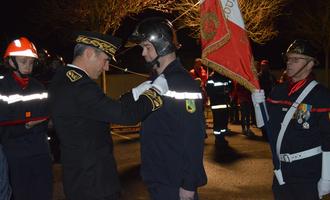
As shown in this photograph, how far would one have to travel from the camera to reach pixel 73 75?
3.86 metres

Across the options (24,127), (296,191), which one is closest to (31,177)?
(24,127)

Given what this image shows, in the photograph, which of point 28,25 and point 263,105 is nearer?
point 263,105

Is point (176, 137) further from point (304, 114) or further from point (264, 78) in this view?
point (264, 78)

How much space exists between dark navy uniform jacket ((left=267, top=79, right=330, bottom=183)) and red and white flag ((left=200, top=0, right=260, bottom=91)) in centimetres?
58

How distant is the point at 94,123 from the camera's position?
385cm

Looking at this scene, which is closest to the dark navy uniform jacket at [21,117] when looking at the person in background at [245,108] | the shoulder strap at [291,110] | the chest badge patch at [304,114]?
the shoulder strap at [291,110]

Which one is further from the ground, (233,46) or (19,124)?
(233,46)

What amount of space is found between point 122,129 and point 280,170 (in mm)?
10731

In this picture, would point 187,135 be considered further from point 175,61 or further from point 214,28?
point 214,28

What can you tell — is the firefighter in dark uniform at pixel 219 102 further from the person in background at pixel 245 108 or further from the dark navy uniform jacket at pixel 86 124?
the dark navy uniform jacket at pixel 86 124

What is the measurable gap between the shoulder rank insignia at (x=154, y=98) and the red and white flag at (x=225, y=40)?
0.78 meters

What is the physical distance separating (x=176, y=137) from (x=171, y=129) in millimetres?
77

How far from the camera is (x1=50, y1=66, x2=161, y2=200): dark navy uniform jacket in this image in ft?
12.3

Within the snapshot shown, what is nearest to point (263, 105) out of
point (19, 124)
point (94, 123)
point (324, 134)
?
point (324, 134)
